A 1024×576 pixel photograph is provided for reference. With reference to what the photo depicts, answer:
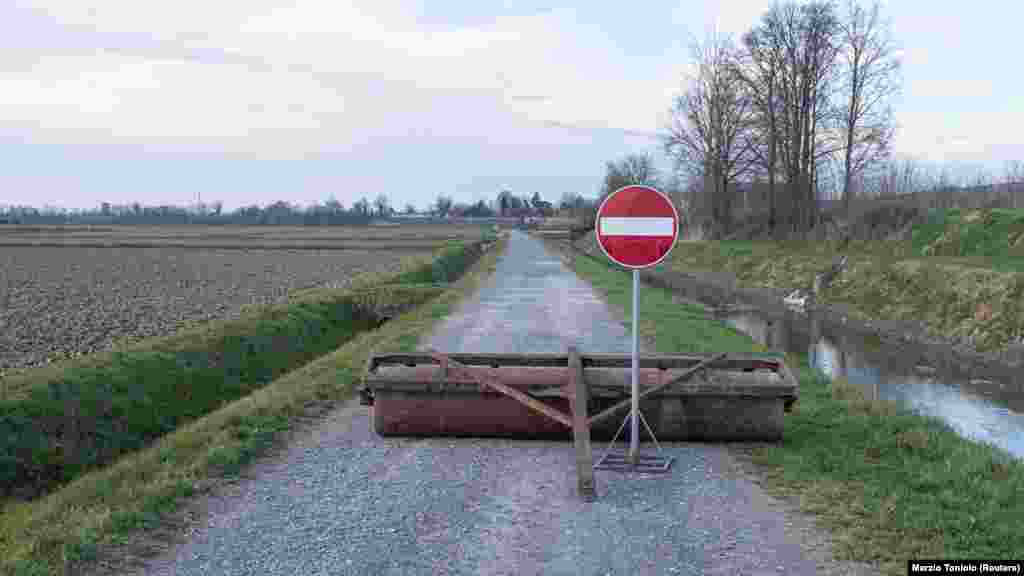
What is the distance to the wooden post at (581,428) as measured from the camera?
639 centimetres

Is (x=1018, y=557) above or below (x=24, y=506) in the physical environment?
above

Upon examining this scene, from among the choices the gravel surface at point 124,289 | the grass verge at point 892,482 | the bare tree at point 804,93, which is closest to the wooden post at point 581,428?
the grass verge at point 892,482

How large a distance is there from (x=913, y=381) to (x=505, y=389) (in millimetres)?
10759

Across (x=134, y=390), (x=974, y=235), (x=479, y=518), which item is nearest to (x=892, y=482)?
(x=479, y=518)

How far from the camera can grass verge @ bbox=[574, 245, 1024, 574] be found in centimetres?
533

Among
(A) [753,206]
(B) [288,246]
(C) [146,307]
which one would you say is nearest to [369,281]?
(C) [146,307]

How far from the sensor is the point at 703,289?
39.8m

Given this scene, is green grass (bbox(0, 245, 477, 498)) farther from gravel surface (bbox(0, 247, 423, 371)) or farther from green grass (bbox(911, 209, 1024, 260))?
green grass (bbox(911, 209, 1024, 260))

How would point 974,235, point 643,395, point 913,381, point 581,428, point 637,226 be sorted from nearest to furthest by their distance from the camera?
point 581,428, point 637,226, point 643,395, point 913,381, point 974,235

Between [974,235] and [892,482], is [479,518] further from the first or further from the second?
[974,235]

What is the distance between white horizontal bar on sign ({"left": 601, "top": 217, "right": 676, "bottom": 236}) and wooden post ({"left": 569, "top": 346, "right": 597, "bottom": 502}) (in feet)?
4.83

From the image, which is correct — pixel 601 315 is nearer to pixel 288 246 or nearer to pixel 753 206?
pixel 753 206

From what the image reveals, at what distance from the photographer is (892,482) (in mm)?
6734

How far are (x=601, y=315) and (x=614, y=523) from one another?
14.8 metres
